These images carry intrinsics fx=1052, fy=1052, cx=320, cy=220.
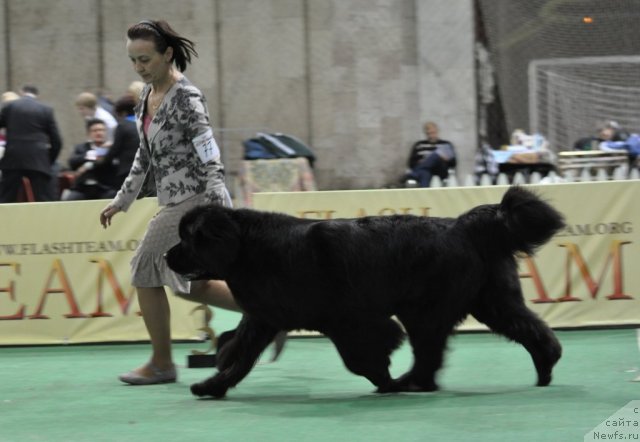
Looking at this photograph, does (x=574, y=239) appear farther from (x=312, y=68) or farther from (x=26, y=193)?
(x=312, y=68)

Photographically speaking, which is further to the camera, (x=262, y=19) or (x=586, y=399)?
(x=262, y=19)

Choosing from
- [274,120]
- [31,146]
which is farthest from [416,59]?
[31,146]

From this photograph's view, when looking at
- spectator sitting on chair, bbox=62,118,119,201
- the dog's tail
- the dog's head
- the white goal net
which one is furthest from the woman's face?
the white goal net

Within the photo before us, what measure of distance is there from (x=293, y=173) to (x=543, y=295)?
5.72 meters

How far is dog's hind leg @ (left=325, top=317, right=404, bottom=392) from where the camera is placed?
4.76 meters

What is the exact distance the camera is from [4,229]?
282 inches

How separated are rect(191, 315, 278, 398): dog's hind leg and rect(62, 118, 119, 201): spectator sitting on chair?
13.2 feet

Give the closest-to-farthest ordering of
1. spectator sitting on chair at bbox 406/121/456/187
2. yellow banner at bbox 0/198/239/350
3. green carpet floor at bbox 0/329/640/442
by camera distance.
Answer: green carpet floor at bbox 0/329/640/442, yellow banner at bbox 0/198/239/350, spectator sitting on chair at bbox 406/121/456/187

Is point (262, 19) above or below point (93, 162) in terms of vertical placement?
above

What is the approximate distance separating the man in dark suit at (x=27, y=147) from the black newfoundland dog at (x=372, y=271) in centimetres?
512

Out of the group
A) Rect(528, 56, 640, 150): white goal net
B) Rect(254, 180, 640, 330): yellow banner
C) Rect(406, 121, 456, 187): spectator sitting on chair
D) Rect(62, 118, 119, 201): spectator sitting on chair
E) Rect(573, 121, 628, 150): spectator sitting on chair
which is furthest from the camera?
Rect(528, 56, 640, 150): white goal net

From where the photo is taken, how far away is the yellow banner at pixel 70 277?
7137mm

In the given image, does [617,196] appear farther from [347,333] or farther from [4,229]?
[4,229]

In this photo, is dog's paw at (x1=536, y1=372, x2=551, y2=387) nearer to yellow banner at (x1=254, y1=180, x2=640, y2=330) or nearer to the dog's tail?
the dog's tail
